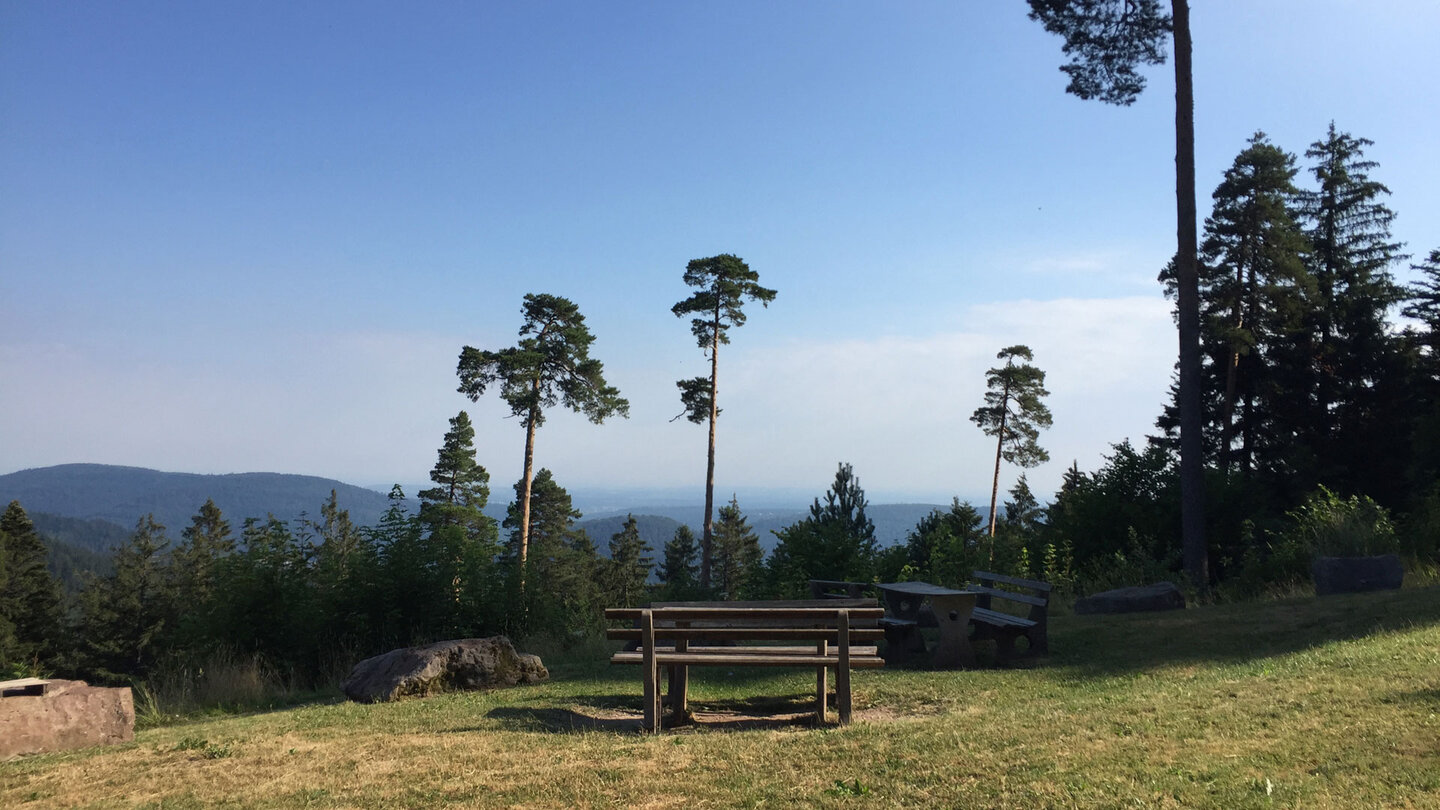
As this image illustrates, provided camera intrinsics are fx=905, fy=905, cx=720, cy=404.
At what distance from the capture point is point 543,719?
7.01 m

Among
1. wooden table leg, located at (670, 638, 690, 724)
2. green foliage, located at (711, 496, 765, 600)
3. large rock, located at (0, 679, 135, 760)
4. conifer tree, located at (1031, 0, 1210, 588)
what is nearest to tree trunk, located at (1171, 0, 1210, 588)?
conifer tree, located at (1031, 0, 1210, 588)

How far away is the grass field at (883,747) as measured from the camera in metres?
4.29

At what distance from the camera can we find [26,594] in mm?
44562

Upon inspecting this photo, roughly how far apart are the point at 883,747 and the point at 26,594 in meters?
53.2

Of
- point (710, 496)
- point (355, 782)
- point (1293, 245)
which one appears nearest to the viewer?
point (355, 782)

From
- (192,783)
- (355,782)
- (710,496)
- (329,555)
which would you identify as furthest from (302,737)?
(710,496)

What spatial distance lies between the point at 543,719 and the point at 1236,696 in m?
4.97

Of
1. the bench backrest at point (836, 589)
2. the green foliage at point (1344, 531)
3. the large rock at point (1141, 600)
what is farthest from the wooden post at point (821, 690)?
the green foliage at point (1344, 531)

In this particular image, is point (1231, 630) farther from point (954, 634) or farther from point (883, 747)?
point (883, 747)

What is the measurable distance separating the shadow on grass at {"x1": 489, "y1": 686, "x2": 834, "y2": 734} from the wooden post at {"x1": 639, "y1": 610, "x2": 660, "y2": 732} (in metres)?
0.15

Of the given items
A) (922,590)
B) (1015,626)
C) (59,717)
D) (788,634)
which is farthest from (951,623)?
(59,717)

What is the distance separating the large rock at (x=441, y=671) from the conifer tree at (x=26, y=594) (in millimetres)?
44359

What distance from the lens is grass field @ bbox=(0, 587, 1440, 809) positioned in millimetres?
4289

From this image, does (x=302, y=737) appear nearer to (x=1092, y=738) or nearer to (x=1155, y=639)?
(x=1092, y=738)
